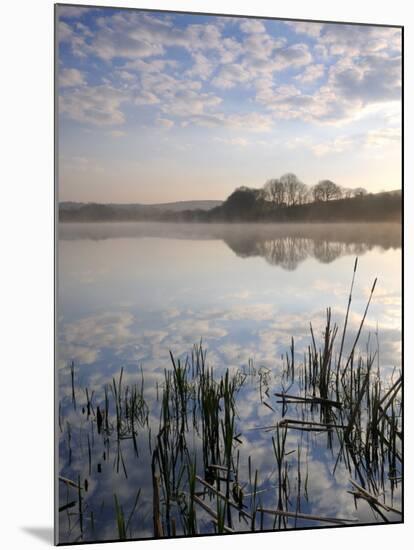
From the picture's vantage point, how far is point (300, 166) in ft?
13.7

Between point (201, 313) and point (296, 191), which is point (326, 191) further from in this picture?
point (201, 313)

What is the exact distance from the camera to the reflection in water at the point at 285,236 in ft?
13.3

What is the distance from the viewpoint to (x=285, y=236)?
4199mm

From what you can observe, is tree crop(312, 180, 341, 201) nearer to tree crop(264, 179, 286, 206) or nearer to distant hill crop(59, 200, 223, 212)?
tree crop(264, 179, 286, 206)

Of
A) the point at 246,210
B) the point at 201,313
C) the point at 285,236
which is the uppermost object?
the point at 246,210

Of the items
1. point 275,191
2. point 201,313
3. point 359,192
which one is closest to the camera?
point 201,313

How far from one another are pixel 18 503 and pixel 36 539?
0.22 m

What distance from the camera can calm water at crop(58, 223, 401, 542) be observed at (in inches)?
154

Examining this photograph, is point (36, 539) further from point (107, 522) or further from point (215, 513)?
point (215, 513)

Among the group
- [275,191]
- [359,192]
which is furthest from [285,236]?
[359,192]

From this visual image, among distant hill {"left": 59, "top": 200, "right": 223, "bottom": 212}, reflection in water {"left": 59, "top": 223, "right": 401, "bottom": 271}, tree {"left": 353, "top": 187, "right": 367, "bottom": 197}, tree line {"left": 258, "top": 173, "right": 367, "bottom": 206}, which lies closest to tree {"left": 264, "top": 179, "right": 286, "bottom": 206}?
tree line {"left": 258, "top": 173, "right": 367, "bottom": 206}

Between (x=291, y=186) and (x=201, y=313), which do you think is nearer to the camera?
(x=201, y=313)

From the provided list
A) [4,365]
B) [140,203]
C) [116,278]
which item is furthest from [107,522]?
[140,203]

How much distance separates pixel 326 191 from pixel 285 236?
0.33m
